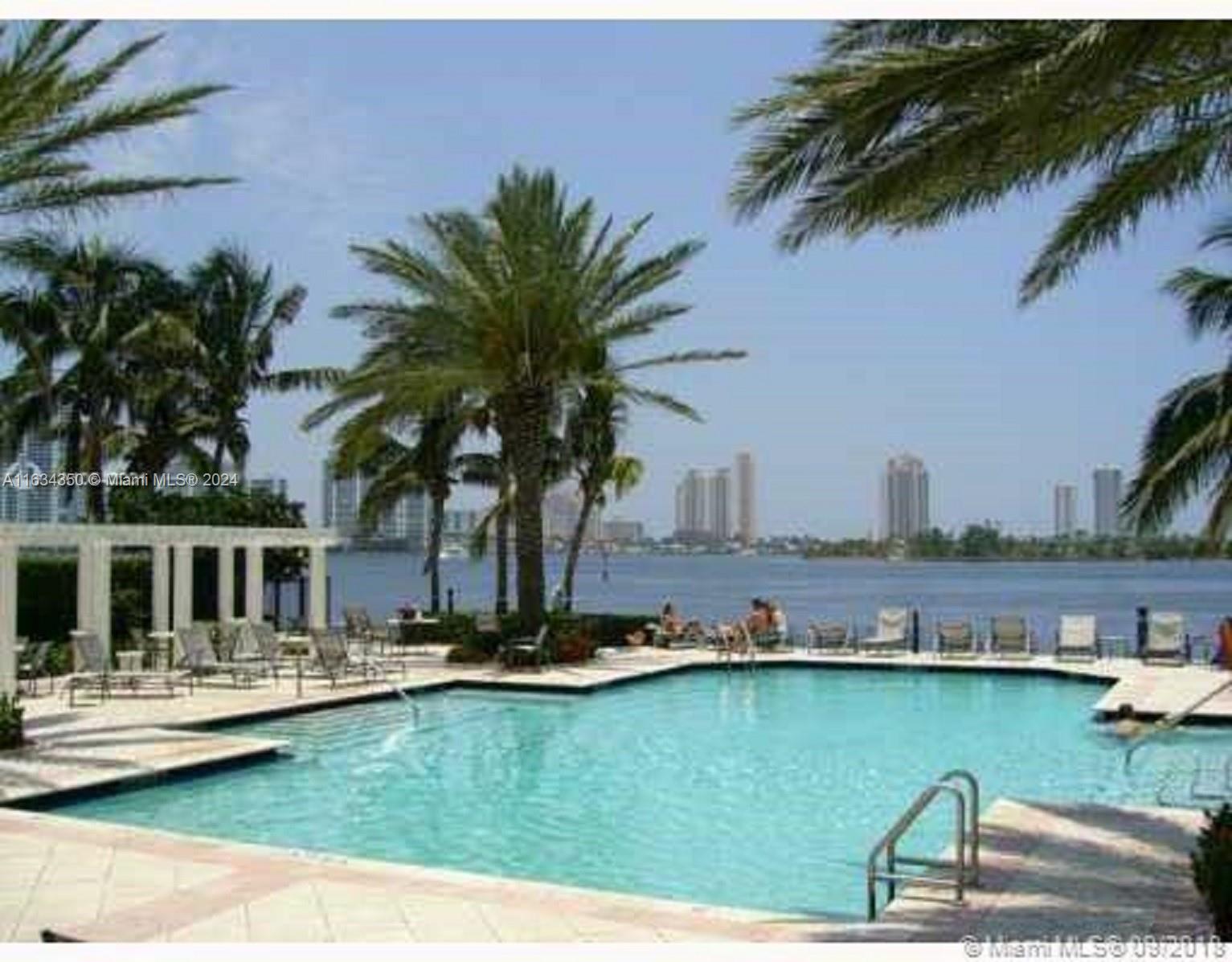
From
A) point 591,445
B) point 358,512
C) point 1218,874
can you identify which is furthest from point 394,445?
Answer: point 1218,874

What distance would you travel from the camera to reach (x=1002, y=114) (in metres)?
7.64

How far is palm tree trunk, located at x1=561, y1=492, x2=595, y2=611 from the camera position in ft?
98.7

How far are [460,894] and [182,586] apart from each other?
15829 mm

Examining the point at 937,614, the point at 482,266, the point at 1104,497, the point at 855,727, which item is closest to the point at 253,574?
the point at 482,266

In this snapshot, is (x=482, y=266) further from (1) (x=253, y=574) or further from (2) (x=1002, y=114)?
(2) (x=1002, y=114)

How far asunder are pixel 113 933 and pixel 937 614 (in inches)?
2307

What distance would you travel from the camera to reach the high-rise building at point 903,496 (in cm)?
14500

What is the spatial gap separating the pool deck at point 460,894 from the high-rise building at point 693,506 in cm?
14451

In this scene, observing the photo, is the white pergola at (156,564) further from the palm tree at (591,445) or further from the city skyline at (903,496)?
the city skyline at (903,496)

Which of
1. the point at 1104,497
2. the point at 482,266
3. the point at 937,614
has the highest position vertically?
the point at 482,266

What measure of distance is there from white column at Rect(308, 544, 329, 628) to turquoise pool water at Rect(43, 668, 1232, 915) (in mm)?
5605

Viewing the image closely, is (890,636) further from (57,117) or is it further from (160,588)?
(57,117)

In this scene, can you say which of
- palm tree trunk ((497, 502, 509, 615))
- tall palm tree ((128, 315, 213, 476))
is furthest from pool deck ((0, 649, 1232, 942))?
A: palm tree trunk ((497, 502, 509, 615))

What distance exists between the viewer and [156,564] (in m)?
22.2
